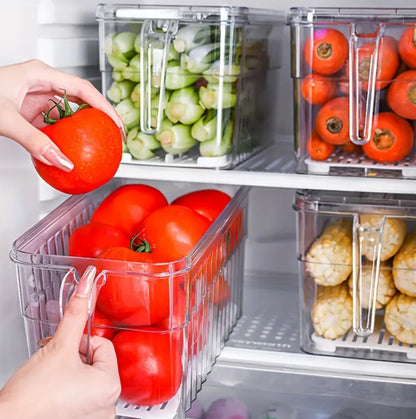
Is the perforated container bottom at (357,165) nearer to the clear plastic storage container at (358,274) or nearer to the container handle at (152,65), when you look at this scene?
the clear plastic storage container at (358,274)

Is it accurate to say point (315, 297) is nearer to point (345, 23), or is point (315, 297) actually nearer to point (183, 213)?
point (183, 213)

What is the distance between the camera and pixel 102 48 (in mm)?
1261

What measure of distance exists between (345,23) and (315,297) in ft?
1.45

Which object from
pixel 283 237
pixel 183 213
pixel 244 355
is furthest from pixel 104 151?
pixel 283 237

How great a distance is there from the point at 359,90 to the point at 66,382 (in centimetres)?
61

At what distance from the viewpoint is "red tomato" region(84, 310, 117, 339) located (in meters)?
1.06

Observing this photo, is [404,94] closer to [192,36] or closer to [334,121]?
[334,121]

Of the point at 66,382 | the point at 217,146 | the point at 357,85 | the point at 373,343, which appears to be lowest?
the point at 373,343

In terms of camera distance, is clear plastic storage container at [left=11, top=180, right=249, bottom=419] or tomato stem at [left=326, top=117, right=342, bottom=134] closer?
clear plastic storage container at [left=11, top=180, right=249, bottom=419]

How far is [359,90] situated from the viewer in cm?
114

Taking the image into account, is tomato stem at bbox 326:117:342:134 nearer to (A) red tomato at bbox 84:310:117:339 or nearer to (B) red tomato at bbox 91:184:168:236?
(B) red tomato at bbox 91:184:168:236

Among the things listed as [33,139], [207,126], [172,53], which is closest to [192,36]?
[172,53]

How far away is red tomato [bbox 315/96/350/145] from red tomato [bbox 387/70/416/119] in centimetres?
7

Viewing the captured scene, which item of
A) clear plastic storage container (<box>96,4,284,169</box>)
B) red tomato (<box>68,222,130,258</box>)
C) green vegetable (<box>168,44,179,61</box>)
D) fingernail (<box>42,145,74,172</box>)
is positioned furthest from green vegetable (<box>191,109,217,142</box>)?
fingernail (<box>42,145,74,172</box>)
